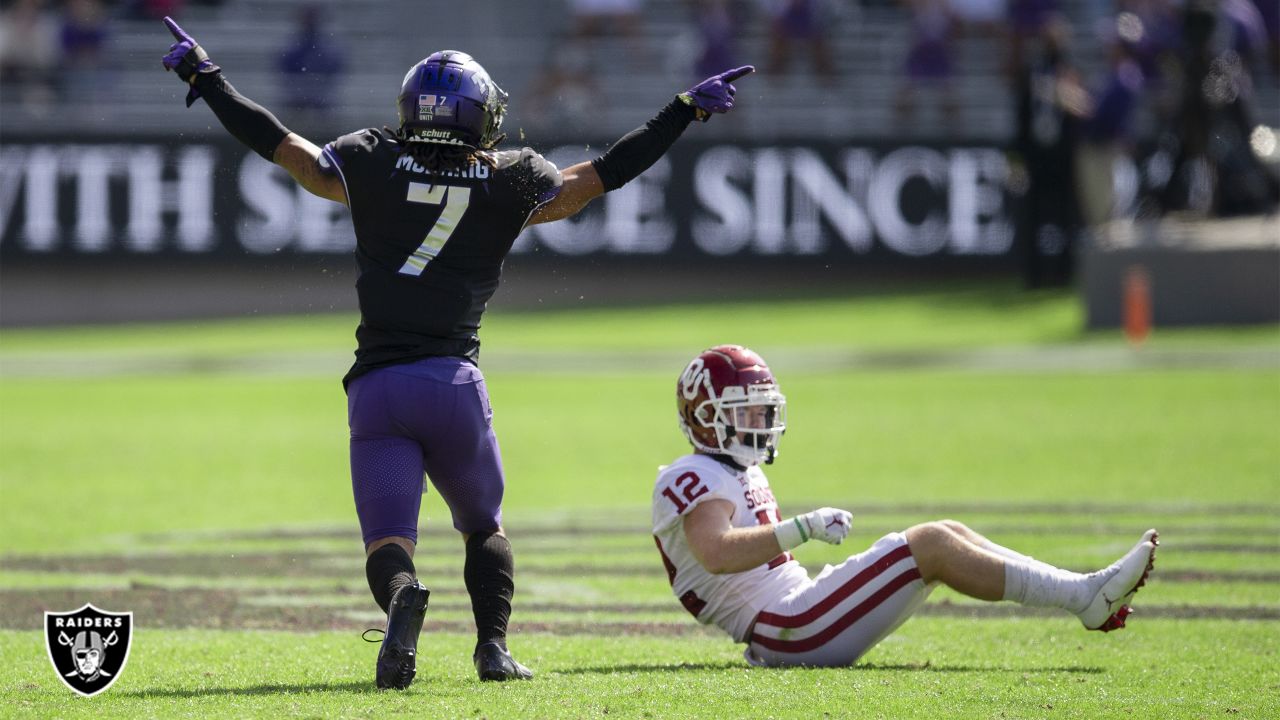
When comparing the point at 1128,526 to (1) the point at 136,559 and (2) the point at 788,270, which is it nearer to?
(1) the point at 136,559

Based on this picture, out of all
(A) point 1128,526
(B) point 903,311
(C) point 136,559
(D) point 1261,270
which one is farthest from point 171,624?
(B) point 903,311

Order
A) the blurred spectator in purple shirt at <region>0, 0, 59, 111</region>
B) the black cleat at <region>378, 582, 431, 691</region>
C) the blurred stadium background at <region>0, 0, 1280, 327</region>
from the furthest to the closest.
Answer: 1. the blurred spectator in purple shirt at <region>0, 0, 59, 111</region>
2. the blurred stadium background at <region>0, 0, 1280, 327</region>
3. the black cleat at <region>378, 582, 431, 691</region>

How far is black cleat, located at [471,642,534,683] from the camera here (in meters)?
5.81

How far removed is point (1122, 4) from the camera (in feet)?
95.2

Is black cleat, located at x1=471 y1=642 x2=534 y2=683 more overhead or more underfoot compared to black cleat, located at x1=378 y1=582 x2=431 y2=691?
more underfoot

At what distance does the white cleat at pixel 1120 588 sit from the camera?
5.93 metres

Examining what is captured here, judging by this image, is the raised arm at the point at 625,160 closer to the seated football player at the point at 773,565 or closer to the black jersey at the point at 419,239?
the black jersey at the point at 419,239

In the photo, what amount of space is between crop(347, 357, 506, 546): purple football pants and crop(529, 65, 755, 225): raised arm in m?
0.64

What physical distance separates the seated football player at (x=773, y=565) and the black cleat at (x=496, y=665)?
0.66m

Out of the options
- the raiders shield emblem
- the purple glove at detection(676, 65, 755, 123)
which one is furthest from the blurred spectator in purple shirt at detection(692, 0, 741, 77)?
the raiders shield emblem

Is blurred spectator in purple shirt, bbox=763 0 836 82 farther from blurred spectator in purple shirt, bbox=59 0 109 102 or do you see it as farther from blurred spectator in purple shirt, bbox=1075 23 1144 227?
blurred spectator in purple shirt, bbox=59 0 109 102

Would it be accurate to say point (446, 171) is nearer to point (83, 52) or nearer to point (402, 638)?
point (402, 638)

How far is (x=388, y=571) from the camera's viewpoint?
Answer: 568cm

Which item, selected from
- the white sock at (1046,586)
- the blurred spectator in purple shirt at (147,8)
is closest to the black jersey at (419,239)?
the white sock at (1046,586)
